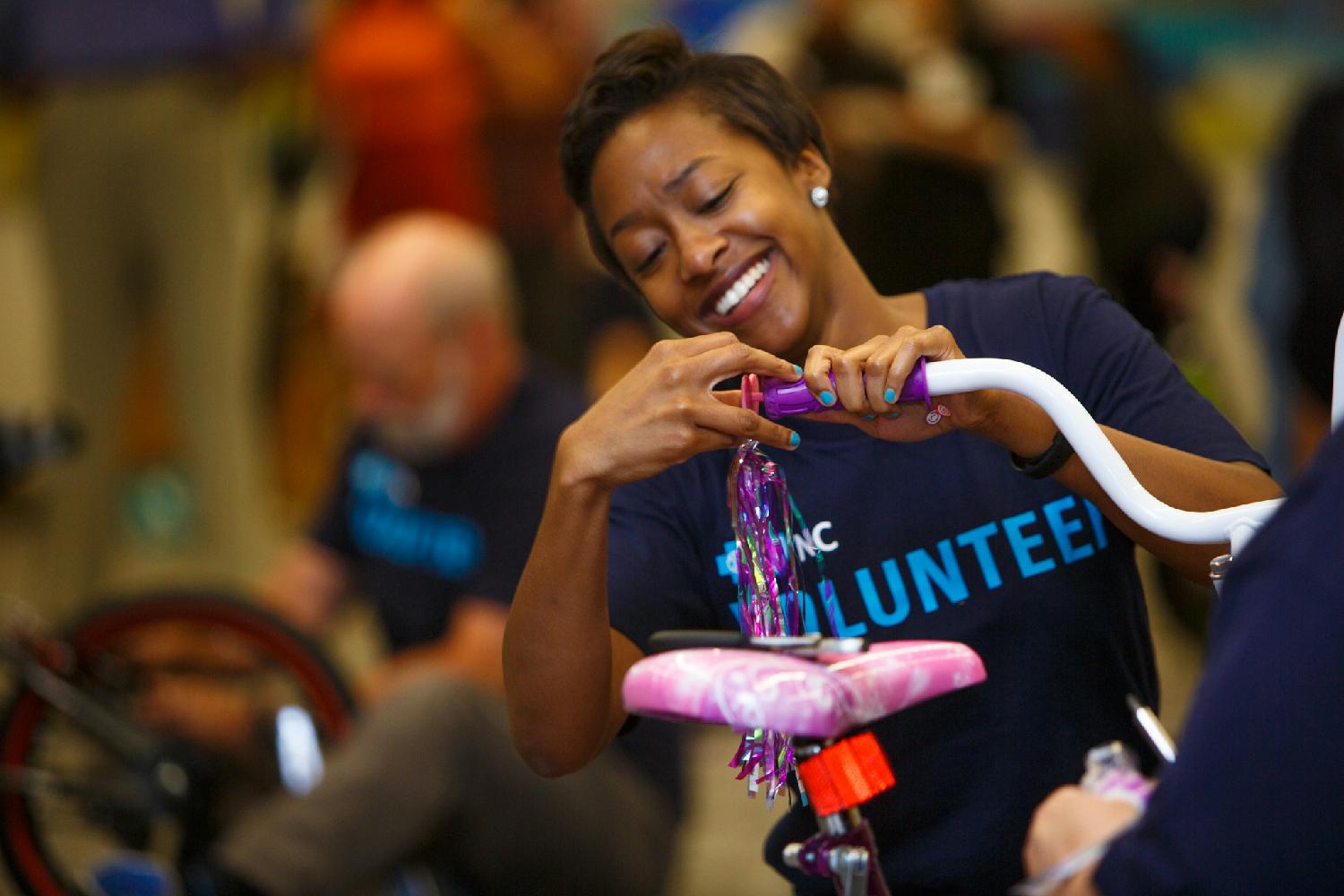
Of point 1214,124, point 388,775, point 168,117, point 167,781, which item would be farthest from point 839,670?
point 1214,124

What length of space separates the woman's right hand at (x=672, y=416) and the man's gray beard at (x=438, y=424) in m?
1.28

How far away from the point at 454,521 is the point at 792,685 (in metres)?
1.50

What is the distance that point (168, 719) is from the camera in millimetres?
2311

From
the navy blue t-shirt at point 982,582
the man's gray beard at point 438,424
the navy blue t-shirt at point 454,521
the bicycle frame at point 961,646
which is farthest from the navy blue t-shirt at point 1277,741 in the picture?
the man's gray beard at point 438,424

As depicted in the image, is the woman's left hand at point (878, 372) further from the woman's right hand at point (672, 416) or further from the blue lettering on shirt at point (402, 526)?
the blue lettering on shirt at point (402, 526)

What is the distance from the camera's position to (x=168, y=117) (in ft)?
12.8

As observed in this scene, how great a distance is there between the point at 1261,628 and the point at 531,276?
310 centimetres

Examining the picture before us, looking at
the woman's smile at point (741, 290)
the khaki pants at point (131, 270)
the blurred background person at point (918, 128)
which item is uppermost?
the khaki pants at point (131, 270)

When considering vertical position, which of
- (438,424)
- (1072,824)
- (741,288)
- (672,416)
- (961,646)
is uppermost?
(438,424)

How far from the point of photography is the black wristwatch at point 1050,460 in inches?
49.4

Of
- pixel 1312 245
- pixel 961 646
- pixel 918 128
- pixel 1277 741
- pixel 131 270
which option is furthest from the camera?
pixel 131 270

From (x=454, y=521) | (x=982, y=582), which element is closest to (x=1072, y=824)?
(x=982, y=582)

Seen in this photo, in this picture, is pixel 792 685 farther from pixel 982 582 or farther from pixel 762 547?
pixel 982 582

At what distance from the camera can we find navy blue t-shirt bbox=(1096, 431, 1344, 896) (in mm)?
860
